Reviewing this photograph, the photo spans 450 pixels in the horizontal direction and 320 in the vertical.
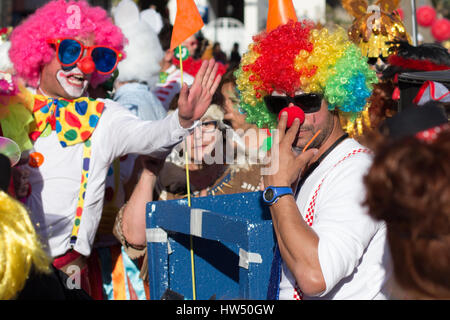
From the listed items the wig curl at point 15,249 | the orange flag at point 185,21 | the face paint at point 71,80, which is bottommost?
the wig curl at point 15,249

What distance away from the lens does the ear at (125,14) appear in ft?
16.1

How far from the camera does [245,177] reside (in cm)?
327

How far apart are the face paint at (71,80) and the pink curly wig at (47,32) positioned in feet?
0.51

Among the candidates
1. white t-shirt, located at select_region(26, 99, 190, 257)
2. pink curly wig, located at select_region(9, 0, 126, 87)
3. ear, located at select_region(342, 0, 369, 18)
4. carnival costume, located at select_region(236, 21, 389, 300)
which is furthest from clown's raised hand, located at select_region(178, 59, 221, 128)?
ear, located at select_region(342, 0, 369, 18)

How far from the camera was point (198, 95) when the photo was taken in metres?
2.60

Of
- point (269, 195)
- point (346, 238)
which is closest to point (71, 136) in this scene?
point (269, 195)

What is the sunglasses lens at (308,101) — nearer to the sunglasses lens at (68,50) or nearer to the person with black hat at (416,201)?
the person with black hat at (416,201)

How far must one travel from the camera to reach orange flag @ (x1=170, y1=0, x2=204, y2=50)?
2.58 m

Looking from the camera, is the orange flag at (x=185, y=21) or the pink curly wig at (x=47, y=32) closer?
the orange flag at (x=185, y=21)

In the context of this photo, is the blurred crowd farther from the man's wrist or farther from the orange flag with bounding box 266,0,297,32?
the orange flag with bounding box 266,0,297,32

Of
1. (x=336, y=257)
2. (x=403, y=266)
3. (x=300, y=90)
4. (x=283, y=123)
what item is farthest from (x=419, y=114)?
(x=300, y=90)

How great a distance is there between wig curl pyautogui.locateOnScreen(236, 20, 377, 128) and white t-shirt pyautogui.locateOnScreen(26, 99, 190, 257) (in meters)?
0.72

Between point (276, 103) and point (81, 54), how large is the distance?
51.6 inches

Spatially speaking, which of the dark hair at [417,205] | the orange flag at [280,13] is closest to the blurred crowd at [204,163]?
the dark hair at [417,205]
